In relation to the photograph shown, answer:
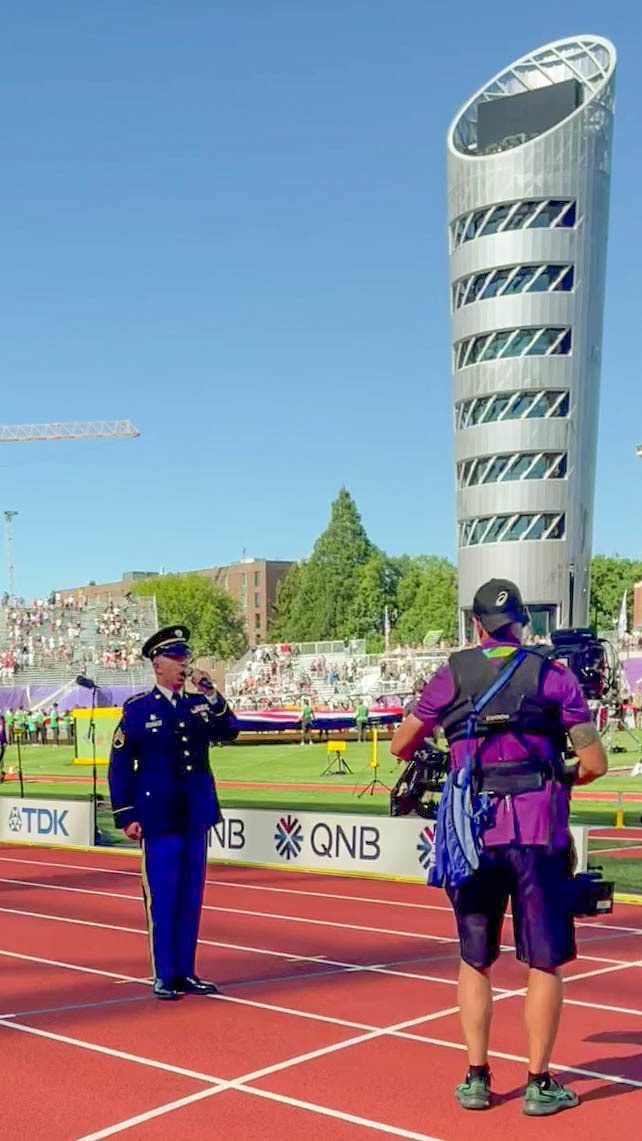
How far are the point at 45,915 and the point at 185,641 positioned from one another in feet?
17.7

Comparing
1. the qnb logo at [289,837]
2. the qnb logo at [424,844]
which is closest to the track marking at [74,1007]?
the qnb logo at [424,844]

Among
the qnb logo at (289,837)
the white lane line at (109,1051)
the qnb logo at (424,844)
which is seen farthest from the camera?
the qnb logo at (289,837)

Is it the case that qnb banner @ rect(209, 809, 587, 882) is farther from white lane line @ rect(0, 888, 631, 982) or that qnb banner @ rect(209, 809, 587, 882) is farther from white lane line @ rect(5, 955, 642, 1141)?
white lane line @ rect(5, 955, 642, 1141)

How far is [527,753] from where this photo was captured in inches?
227

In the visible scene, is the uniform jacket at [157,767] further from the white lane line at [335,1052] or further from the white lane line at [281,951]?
the white lane line at [281,951]

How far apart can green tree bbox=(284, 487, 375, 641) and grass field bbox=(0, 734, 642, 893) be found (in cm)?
7231

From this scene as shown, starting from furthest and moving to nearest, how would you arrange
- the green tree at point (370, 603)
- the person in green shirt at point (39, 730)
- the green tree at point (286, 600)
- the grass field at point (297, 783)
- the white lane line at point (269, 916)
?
the green tree at point (286, 600) → the green tree at point (370, 603) → the person in green shirt at point (39, 730) → the grass field at point (297, 783) → the white lane line at point (269, 916)

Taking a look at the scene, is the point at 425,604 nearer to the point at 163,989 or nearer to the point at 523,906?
→ the point at 163,989

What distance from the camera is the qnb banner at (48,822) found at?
19250mm

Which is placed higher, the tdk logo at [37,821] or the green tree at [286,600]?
the green tree at [286,600]

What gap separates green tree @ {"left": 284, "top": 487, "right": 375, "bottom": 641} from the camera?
411 feet

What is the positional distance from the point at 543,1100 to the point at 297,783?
27705 millimetres

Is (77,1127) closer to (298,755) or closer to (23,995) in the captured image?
(23,995)

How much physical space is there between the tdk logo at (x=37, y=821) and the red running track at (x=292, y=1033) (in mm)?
7055
